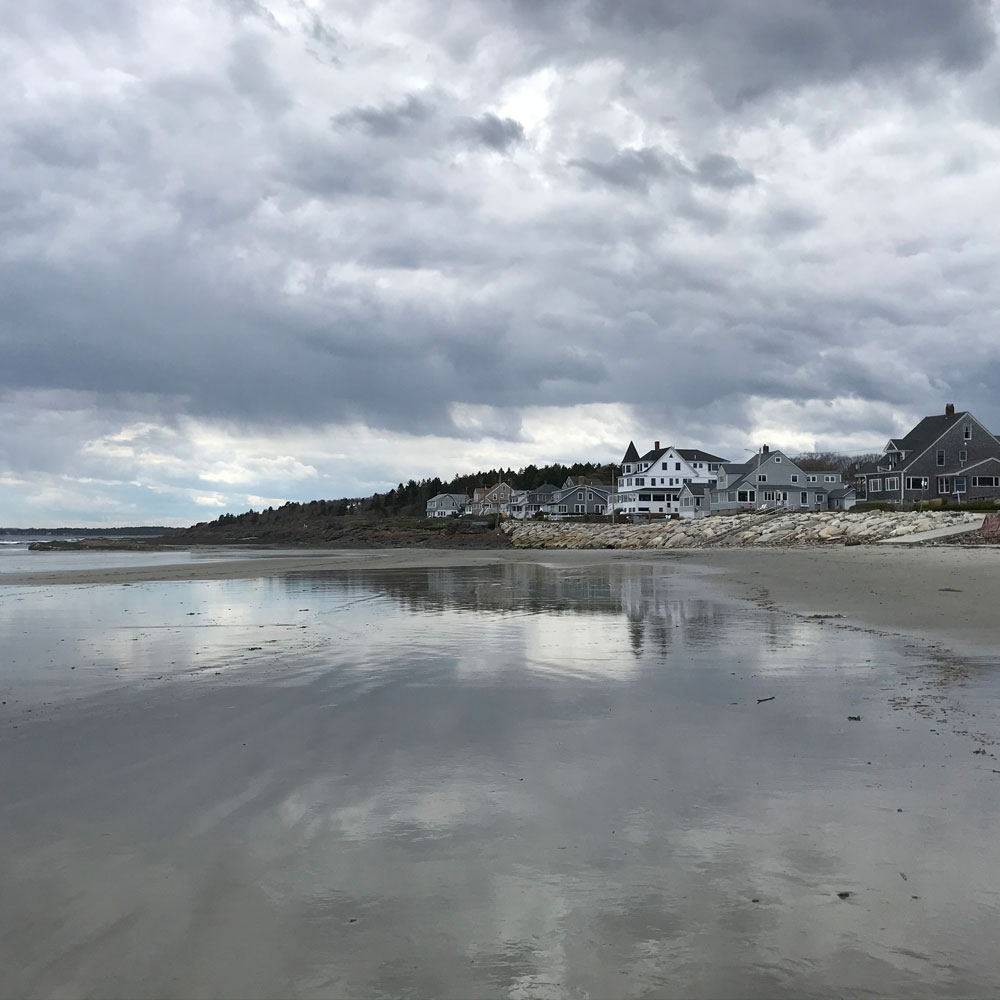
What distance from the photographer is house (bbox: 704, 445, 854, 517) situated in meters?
87.2

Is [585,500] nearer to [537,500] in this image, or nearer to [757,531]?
[537,500]

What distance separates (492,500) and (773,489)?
62.8 m

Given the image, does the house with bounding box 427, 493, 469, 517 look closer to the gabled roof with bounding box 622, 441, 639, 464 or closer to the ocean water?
the gabled roof with bounding box 622, 441, 639, 464

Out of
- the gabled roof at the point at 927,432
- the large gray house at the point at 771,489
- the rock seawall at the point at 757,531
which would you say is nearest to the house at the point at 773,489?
the large gray house at the point at 771,489

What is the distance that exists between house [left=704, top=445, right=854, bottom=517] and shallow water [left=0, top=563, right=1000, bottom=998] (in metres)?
79.9

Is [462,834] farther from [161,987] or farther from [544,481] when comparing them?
[544,481]

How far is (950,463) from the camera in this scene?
68688mm

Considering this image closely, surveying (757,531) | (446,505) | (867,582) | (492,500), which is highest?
(492,500)

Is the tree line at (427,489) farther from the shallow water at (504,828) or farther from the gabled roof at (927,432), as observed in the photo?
the shallow water at (504,828)

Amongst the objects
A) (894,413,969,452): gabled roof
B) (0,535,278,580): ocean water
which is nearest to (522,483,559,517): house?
(894,413,969,452): gabled roof

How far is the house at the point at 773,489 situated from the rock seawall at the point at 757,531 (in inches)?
701

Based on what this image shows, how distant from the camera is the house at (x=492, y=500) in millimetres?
139150

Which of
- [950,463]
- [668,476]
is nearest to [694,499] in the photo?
[668,476]

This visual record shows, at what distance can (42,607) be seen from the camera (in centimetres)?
1984
